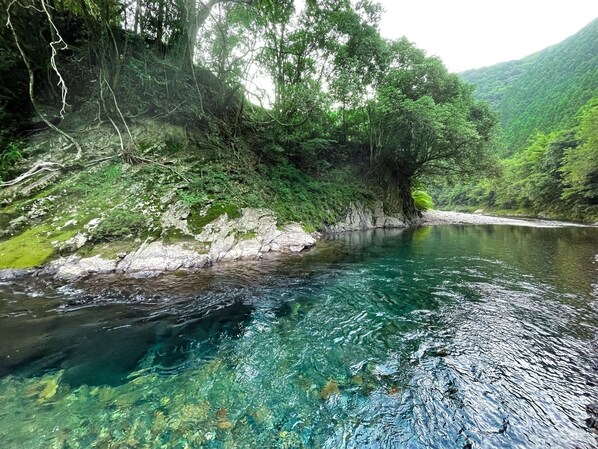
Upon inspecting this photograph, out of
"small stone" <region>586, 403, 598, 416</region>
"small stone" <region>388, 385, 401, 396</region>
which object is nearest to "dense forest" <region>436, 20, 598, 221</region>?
"small stone" <region>586, 403, 598, 416</region>

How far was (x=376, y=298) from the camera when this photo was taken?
659cm

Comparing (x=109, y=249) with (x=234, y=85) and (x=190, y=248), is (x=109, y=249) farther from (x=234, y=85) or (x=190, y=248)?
(x=234, y=85)

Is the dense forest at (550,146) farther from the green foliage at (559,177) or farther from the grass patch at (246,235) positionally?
the grass patch at (246,235)

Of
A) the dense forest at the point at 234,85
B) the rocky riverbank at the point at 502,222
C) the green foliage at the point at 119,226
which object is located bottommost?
the rocky riverbank at the point at 502,222

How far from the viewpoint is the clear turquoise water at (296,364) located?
2785mm

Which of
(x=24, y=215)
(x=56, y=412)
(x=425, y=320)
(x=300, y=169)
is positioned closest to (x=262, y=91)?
(x=300, y=169)

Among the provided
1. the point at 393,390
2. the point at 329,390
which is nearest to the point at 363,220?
the point at 393,390

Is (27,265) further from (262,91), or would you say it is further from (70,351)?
(262,91)

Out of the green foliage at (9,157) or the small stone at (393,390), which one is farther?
the green foliage at (9,157)

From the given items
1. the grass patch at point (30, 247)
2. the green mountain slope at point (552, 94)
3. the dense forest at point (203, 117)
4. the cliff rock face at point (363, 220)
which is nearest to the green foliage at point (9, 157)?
the dense forest at point (203, 117)

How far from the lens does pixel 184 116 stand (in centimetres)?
1394

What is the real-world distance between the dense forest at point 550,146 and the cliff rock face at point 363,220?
9.78 meters

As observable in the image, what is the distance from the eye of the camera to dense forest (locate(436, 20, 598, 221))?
26641 mm

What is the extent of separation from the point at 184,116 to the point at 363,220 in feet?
50.4
